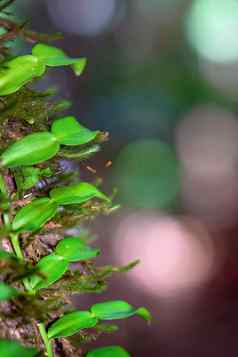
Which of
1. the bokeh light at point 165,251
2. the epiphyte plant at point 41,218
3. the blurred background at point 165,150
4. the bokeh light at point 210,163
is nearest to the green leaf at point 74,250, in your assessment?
the epiphyte plant at point 41,218

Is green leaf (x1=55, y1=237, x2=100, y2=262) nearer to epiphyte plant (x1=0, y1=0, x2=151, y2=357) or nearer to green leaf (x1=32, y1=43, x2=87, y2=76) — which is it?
epiphyte plant (x1=0, y1=0, x2=151, y2=357)

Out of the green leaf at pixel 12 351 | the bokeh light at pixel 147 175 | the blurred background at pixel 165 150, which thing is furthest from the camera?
the bokeh light at pixel 147 175

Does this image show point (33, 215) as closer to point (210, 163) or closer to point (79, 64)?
point (79, 64)

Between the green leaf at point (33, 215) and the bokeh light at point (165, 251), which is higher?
the green leaf at point (33, 215)

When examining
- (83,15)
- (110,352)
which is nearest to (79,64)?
(110,352)

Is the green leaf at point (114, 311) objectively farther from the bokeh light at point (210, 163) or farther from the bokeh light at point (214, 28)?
the bokeh light at point (214, 28)

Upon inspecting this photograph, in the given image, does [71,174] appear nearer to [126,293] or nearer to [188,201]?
[126,293]

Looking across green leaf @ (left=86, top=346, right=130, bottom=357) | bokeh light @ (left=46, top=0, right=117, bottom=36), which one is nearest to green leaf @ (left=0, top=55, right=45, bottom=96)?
green leaf @ (left=86, top=346, right=130, bottom=357)

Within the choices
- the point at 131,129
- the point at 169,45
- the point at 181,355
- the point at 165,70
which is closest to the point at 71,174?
the point at 181,355
